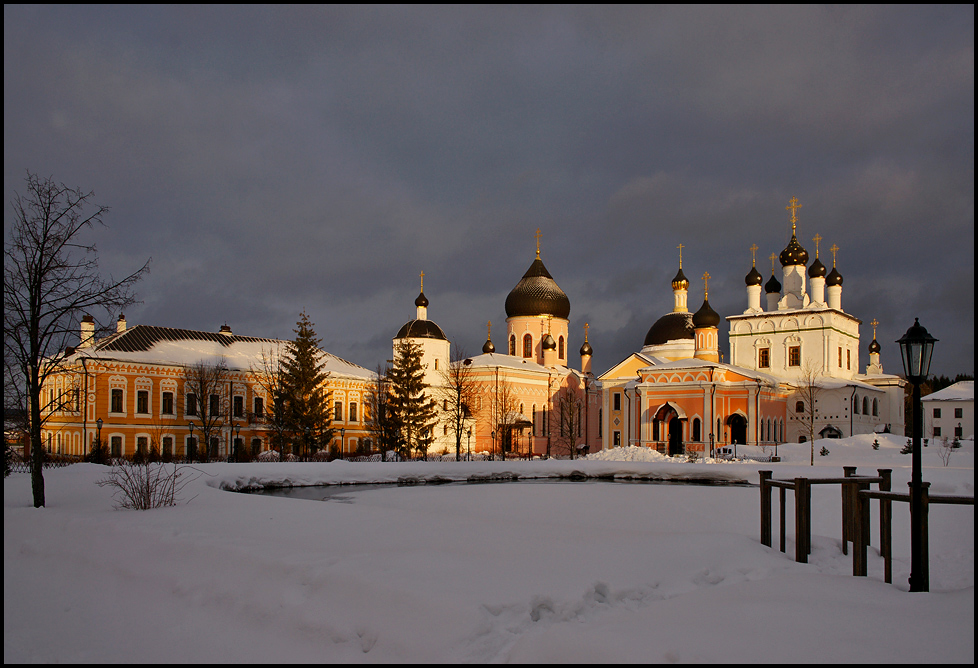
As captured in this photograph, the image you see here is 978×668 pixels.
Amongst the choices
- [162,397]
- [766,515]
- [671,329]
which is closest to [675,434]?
[671,329]

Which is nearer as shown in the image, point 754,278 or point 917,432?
point 917,432

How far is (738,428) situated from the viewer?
44.9 m

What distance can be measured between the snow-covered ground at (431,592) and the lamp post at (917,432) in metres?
0.35

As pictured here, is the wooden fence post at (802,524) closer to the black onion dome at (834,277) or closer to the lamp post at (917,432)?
the lamp post at (917,432)

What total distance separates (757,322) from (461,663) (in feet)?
165

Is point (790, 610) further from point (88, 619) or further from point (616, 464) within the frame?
point (616, 464)

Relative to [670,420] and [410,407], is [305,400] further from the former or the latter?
[670,420]

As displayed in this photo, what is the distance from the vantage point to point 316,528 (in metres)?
10.2

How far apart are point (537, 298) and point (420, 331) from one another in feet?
35.4

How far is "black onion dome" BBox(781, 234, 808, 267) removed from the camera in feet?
171

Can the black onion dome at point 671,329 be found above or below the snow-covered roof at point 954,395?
above

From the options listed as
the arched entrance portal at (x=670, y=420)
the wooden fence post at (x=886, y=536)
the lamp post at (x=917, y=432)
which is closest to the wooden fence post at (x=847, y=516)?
the wooden fence post at (x=886, y=536)

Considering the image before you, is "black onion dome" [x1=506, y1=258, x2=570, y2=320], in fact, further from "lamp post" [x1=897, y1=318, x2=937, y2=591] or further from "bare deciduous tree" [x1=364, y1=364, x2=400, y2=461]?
"lamp post" [x1=897, y1=318, x2=937, y2=591]

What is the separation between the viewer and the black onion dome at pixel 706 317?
4891cm
